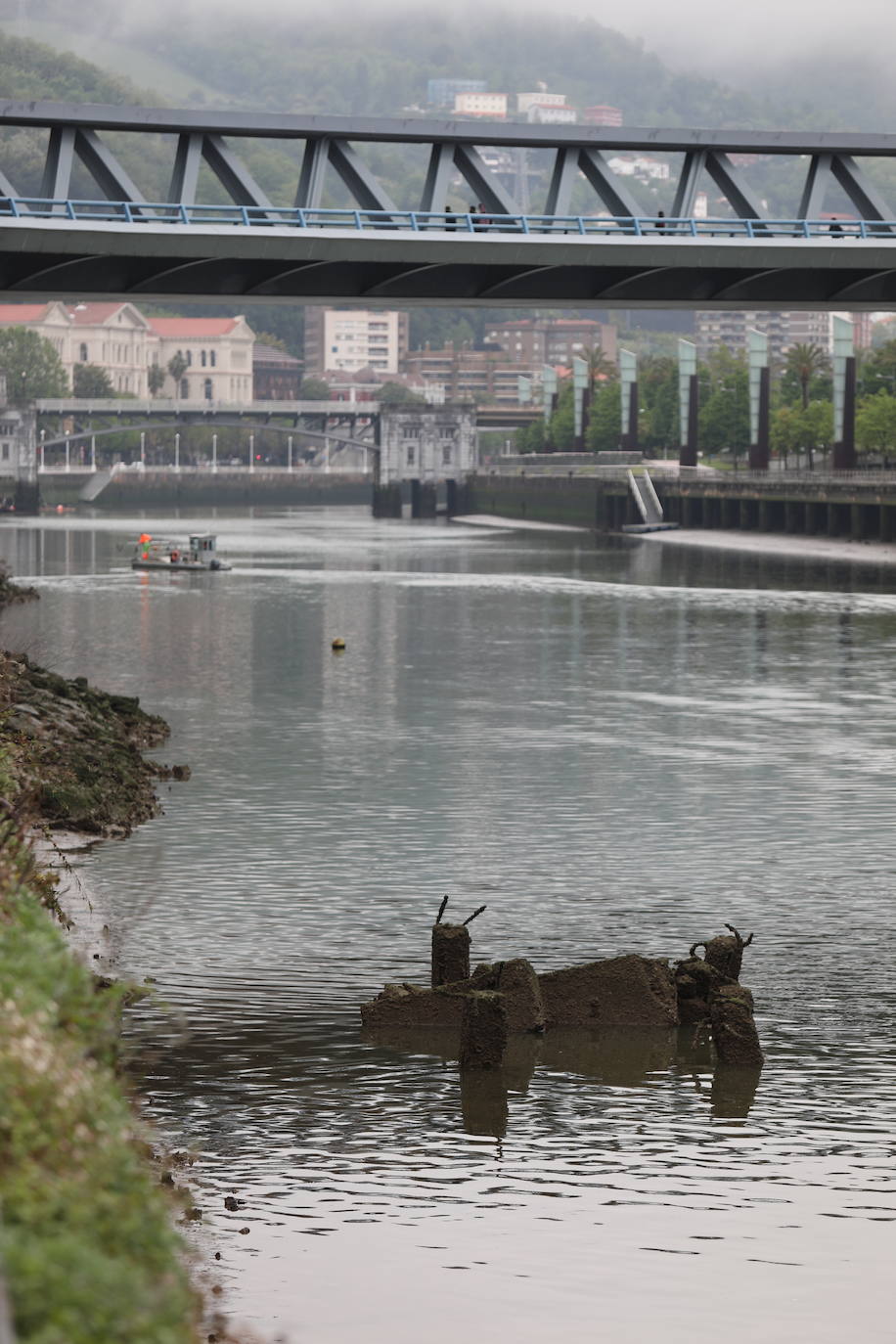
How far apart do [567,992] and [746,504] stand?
5142 inches

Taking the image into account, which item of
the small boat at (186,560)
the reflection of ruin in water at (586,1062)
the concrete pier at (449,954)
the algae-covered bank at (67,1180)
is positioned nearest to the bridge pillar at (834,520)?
the small boat at (186,560)

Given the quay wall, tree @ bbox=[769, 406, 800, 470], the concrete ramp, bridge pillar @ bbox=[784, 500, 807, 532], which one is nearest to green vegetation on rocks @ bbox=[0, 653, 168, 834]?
the quay wall

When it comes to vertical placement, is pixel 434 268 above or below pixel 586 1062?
above

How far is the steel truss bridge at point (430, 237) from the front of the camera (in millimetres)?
43594

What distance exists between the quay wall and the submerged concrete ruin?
10386 centimetres

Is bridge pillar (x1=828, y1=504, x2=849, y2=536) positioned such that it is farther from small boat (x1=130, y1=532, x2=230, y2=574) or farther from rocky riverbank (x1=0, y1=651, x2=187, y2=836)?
rocky riverbank (x1=0, y1=651, x2=187, y2=836)

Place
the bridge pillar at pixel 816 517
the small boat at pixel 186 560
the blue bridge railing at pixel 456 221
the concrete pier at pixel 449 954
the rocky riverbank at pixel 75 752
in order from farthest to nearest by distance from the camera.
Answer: the bridge pillar at pixel 816 517, the small boat at pixel 186 560, the blue bridge railing at pixel 456 221, the rocky riverbank at pixel 75 752, the concrete pier at pixel 449 954

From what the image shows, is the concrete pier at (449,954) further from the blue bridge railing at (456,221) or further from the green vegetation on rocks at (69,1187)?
the blue bridge railing at (456,221)

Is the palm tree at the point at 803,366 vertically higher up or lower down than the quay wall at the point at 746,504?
higher up

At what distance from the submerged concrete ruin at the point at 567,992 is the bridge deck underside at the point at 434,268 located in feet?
82.2

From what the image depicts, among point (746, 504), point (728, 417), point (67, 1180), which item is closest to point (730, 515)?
point (746, 504)

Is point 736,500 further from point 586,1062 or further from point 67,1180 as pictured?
point 67,1180

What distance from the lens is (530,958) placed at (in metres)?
23.3

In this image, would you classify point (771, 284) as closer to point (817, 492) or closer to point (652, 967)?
point (652, 967)
